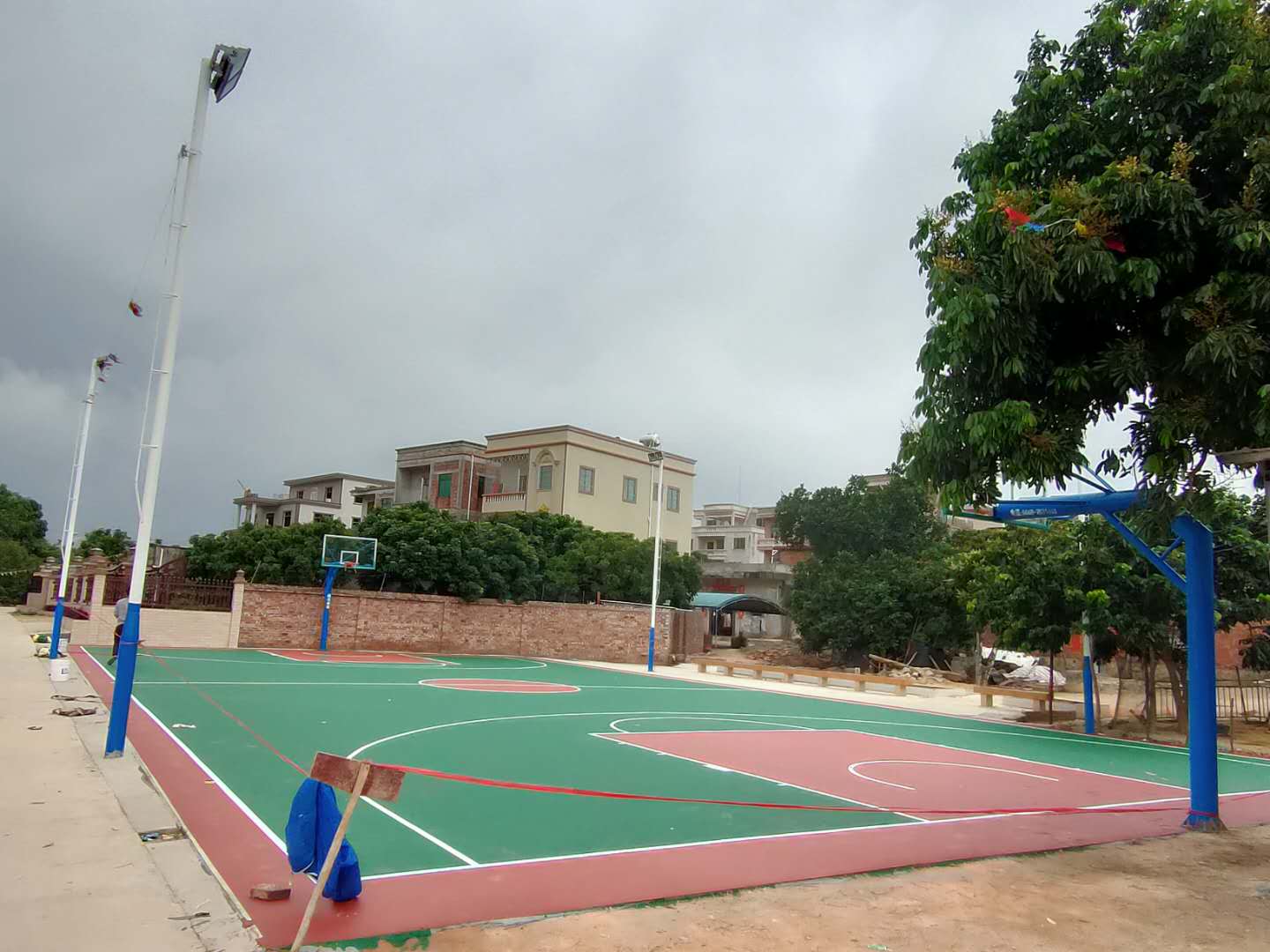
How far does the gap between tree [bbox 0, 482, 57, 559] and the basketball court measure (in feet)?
139

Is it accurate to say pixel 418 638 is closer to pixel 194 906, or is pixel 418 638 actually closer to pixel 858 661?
pixel 858 661

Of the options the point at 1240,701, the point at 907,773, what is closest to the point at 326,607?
the point at 907,773

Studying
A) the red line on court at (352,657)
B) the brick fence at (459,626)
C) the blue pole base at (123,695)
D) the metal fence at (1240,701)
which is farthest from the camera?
the brick fence at (459,626)

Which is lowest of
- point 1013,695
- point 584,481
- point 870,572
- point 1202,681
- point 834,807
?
point 834,807

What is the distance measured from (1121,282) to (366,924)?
7210mm

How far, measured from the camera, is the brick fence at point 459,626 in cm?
3158

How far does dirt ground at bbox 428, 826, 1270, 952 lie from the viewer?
18.4ft

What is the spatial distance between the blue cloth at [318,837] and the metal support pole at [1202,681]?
813 cm

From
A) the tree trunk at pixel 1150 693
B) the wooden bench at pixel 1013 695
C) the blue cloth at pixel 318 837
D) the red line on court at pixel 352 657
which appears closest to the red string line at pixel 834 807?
the blue cloth at pixel 318 837

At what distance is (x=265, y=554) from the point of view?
33844 mm

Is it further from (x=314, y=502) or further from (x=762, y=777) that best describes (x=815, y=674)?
(x=314, y=502)

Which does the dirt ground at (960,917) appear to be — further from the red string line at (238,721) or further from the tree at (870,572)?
the tree at (870,572)

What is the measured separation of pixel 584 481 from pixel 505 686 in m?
24.3

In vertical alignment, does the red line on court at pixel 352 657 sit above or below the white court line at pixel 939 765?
below
